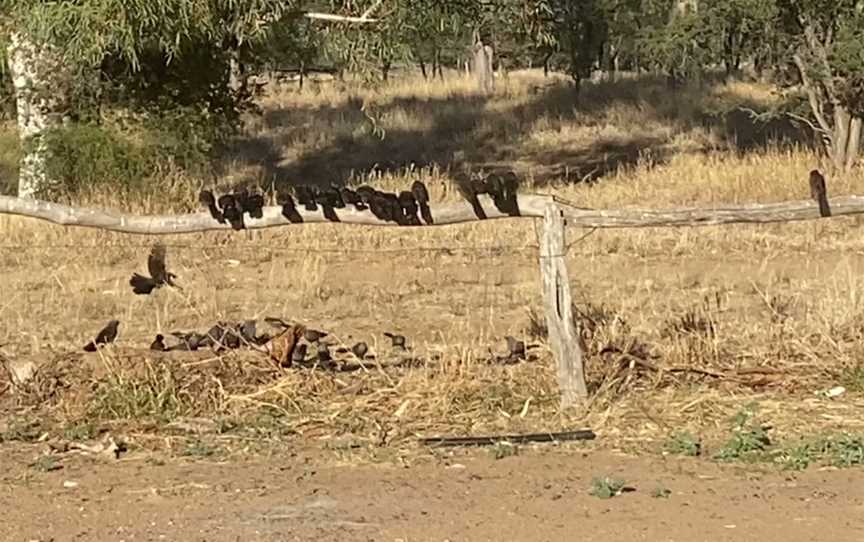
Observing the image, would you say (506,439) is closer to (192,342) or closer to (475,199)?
(475,199)

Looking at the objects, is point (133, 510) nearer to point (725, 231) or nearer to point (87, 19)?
point (87, 19)

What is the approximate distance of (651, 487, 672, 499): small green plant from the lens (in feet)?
18.9

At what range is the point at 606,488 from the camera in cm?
578

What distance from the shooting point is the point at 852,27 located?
1681 centimetres

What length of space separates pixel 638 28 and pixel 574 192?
22.0 m

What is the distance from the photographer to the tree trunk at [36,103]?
16.1m

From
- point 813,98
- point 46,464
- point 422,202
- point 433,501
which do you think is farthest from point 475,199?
point 813,98

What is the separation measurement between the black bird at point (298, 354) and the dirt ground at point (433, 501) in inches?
46.5

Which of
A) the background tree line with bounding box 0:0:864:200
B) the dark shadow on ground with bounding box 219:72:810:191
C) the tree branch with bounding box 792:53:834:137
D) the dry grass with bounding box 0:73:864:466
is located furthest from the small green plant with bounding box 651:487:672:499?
the dark shadow on ground with bounding box 219:72:810:191

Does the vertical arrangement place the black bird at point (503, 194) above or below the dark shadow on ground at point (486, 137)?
below

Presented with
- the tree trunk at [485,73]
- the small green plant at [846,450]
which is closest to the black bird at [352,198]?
the small green plant at [846,450]

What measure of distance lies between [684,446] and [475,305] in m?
4.56

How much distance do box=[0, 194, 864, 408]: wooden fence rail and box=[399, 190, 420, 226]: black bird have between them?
106 millimetres

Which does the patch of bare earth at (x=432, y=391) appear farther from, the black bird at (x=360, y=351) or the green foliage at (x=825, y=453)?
the black bird at (x=360, y=351)
